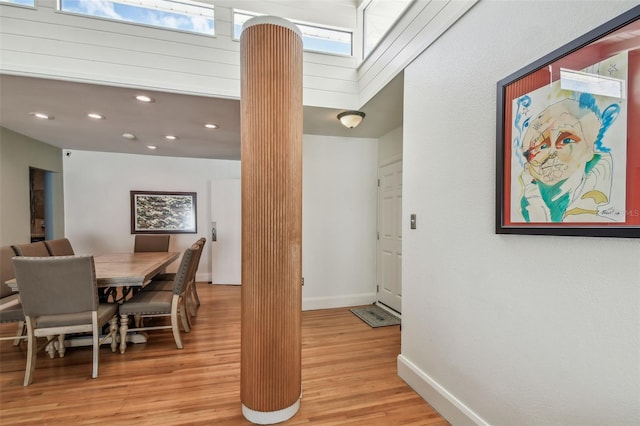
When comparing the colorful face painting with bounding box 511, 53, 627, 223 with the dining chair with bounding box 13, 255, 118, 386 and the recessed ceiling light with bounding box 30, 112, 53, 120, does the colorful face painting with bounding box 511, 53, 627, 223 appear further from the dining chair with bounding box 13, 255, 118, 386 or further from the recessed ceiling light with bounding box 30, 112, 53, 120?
the recessed ceiling light with bounding box 30, 112, 53, 120

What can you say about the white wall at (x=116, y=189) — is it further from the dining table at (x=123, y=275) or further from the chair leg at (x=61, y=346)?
→ the chair leg at (x=61, y=346)

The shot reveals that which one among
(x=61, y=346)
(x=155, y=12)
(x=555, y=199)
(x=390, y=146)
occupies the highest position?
(x=155, y=12)

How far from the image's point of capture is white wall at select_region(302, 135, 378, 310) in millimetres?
3789

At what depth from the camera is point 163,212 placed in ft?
17.8

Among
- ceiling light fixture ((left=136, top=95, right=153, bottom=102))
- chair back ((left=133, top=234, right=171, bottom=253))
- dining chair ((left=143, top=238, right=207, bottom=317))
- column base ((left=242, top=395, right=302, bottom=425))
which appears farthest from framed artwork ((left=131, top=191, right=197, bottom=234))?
column base ((left=242, top=395, right=302, bottom=425))

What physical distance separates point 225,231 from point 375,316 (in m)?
3.27

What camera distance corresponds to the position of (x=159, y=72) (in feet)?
8.71

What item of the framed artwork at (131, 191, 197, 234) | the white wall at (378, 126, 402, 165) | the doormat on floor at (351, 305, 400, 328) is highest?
the white wall at (378, 126, 402, 165)

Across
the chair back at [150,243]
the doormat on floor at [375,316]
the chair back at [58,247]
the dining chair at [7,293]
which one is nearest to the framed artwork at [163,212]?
the chair back at [150,243]

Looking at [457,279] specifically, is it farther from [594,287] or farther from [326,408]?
[326,408]

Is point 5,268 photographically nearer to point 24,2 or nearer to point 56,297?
point 56,297

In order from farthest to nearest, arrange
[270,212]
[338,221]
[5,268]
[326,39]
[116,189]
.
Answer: [116,189] → [338,221] → [326,39] → [5,268] → [270,212]

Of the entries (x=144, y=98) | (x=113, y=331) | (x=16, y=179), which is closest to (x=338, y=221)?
(x=144, y=98)

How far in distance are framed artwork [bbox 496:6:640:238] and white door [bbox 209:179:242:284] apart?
471cm
